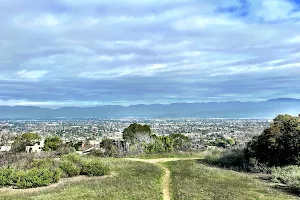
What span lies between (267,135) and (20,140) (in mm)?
27632

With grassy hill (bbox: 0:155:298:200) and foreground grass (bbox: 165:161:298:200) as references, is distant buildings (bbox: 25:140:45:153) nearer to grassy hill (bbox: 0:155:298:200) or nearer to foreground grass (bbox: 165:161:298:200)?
grassy hill (bbox: 0:155:298:200)

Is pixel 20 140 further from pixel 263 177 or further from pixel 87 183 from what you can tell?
pixel 263 177

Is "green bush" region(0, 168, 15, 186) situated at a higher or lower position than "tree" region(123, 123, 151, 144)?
lower

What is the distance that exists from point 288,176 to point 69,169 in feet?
41.4

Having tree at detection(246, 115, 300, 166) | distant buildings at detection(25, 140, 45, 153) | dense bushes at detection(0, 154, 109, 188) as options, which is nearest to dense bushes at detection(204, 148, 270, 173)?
tree at detection(246, 115, 300, 166)

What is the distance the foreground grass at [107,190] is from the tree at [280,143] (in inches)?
341

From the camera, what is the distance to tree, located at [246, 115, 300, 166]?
23.3m

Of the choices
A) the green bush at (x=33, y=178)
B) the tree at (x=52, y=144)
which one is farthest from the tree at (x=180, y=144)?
the green bush at (x=33, y=178)

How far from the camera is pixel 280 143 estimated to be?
2364 cm

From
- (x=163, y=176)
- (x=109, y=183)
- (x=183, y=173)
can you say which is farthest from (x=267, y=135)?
(x=109, y=183)

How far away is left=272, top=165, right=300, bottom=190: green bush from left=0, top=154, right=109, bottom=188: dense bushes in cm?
1038

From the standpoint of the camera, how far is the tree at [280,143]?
23266mm

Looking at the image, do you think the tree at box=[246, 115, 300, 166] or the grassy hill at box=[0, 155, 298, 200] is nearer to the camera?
the grassy hill at box=[0, 155, 298, 200]

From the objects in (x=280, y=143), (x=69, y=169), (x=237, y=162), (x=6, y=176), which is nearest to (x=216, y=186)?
(x=280, y=143)
